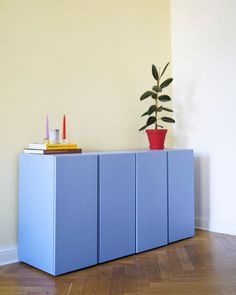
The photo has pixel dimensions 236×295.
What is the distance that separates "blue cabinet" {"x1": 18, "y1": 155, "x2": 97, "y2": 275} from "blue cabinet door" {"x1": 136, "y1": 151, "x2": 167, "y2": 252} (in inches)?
18.3

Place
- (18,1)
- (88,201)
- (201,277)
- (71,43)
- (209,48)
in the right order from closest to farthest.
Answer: (201,277), (88,201), (18,1), (71,43), (209,48)

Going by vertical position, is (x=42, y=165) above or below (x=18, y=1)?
below

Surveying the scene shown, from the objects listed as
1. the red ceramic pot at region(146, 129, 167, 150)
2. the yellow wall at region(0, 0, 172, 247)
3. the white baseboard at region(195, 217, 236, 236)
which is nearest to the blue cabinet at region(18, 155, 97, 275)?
the yellow wall at region(0, 0, 172, 247)

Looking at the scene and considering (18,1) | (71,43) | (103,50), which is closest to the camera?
(18,1)

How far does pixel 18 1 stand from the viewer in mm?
2904

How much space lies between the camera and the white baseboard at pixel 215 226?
3.62 m

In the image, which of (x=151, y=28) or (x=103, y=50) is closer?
(x=103, y=50)

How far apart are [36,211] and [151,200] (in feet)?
3.25

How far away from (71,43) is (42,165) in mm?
1176

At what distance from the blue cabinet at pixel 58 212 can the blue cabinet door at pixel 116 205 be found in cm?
8

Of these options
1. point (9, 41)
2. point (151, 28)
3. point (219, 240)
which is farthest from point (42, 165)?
point (151, 28)

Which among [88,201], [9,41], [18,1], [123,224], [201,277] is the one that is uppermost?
[18,1]

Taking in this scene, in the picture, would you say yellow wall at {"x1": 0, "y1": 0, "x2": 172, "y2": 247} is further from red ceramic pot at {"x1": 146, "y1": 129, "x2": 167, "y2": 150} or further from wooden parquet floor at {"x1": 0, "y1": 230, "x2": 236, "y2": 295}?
wooden parquet floor at {"x1": 0, "y1": 230, "x2": 236, "y2": 295}

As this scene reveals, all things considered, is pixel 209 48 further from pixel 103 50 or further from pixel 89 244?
pixel 89 244
